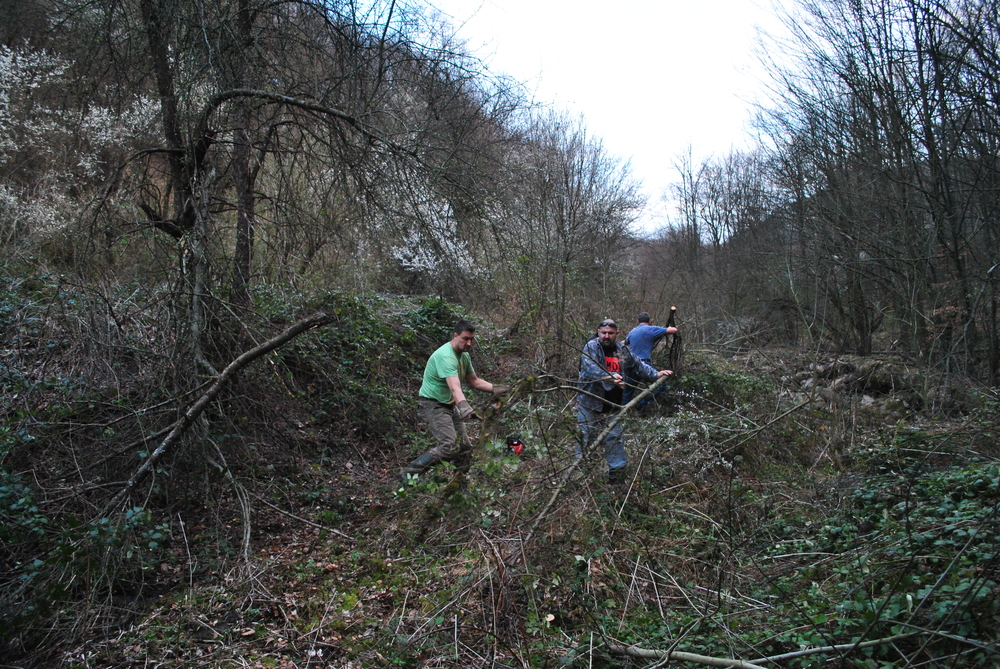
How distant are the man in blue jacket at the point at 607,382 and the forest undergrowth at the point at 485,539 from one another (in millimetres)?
199

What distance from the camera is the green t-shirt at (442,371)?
5613mm

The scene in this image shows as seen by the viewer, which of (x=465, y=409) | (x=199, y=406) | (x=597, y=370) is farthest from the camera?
(x=597, y=370)

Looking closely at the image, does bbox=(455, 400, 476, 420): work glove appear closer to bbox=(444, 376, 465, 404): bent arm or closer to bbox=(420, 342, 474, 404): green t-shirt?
bbox=(444, 376, 465, 404): bent arm

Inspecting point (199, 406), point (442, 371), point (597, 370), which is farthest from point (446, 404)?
point (199, 406)

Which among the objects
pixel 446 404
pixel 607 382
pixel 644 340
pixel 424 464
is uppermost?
pixel 644 340

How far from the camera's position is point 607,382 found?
5.51 metres

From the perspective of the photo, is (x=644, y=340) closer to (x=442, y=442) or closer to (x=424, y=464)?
(x=442, y=442)

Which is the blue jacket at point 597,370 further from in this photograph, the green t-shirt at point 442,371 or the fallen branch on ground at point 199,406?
the fallen branch on ground at point 199,406

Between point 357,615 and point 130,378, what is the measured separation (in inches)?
110

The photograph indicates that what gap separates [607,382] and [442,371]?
5.22 feet

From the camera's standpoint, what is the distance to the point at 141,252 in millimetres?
5680

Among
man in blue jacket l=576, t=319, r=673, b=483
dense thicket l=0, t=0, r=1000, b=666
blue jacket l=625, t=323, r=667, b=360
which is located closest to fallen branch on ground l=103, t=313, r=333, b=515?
dense thicket l=0, t=0, r=1000, b=666

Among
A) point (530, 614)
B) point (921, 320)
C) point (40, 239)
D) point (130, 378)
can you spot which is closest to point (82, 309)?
point (130, 378)

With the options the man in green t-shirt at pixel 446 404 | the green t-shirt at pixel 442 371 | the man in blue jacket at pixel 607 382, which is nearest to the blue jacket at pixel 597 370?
the man in blue jacket at pixel 607 382
